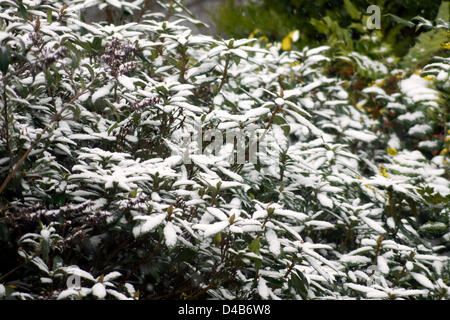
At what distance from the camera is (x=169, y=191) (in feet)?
6.55

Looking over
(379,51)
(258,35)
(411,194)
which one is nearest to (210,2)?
(258,35)

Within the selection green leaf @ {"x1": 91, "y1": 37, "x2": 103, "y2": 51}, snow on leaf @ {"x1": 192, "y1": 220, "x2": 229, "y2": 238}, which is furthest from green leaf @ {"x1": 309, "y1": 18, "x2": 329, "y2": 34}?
snow on leaf @ {"x1": 192, "y1": 220, "x2": 229, "y2": 238}

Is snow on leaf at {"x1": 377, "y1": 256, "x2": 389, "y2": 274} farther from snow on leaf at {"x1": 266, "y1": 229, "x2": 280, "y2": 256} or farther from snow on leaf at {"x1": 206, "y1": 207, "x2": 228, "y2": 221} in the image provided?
snow on leaf at {"x1": 206, "y1": 207, "x2": 228, "y2": 221}

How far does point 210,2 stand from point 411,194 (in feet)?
11.2

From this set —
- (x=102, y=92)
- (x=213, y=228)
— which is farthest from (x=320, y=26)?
(x=213, y=228)

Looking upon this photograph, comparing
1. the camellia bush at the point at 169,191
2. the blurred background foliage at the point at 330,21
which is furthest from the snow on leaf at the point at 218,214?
the blurred background foliage at the point at 330,21

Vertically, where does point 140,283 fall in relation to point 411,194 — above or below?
below

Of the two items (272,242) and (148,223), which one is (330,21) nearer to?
(272,242)

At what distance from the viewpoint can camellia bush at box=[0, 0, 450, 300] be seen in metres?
1.75

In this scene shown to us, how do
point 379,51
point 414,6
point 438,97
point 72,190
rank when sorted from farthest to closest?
1. point 414,6
2. point 379,51
3. point 438,97
4. point 72,190

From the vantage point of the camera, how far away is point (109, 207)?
5.98 feet

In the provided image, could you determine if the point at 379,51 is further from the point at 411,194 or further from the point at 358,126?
the point at 411,194

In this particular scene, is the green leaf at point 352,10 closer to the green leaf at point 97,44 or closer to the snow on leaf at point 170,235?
the green leaf at point 97,44

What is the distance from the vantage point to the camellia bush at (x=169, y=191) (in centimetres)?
175
